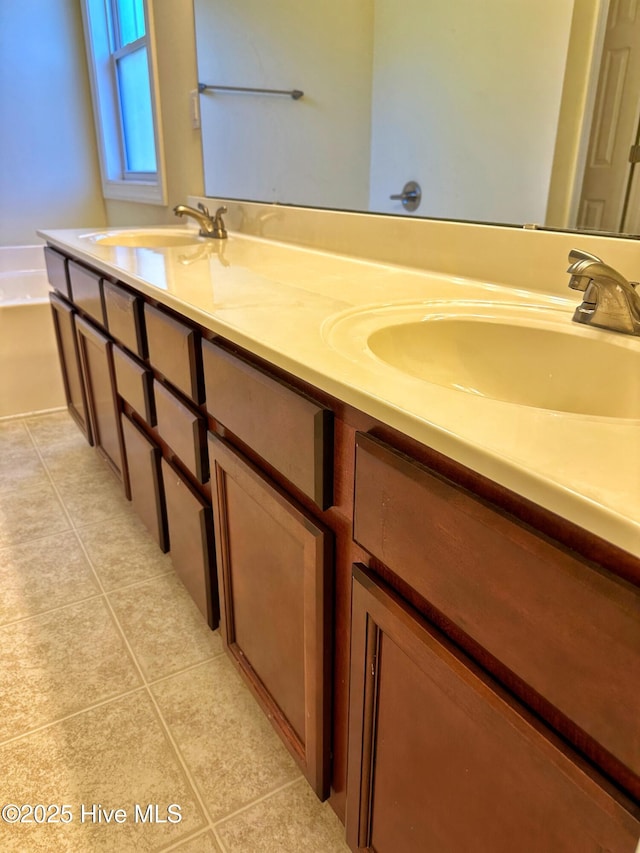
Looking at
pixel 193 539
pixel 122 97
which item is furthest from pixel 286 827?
pixel 122 97

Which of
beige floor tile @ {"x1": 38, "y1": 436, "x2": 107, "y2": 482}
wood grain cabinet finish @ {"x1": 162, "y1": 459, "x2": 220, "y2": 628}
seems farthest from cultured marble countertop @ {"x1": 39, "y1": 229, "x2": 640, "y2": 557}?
beige floor tile @ {"x1": 38, "y1": 436, "x2": 107, "y2": 482}

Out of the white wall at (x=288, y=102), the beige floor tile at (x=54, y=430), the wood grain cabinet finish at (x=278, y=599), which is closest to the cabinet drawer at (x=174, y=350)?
the wood grain cabinet finish at (x=278, y=599)

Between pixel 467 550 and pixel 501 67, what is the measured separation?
98 centimetres

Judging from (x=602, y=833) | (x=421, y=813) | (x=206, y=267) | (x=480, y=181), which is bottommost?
(x=421, y=813)

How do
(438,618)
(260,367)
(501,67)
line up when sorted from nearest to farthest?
(438,618)
(260,367)
(501,67)

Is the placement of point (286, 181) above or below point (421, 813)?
above

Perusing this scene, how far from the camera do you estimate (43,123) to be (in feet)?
10.8

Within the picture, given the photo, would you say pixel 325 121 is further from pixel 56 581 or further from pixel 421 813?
pixel 421 813

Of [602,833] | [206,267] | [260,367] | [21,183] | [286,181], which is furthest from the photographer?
[21,183]

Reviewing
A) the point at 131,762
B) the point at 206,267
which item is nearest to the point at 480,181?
the point at 206,267

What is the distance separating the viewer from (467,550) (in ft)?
1.67

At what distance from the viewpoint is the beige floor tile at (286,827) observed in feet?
3.18

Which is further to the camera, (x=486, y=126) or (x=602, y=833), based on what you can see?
(x=486, y=126)

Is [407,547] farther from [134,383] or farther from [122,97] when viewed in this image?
[122,97]
